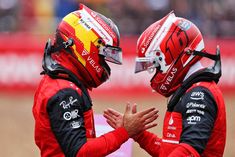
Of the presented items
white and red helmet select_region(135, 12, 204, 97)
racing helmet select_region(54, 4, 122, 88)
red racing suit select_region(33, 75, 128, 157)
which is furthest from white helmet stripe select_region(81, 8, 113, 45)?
red racing suit select_region(33, 75, 128, 157)

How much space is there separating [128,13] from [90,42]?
9670mm

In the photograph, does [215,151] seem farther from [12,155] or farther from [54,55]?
[12,155]

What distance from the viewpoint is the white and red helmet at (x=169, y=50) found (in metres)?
6.50

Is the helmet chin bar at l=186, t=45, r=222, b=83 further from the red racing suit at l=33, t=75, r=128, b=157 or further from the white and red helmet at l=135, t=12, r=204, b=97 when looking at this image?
the red racing suit at l=33, t=75, r=128, b=157

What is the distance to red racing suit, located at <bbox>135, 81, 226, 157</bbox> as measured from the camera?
6.14m

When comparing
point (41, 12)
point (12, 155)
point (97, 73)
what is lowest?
point (12, 155)

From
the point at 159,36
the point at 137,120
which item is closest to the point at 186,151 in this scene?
the point at 137,120

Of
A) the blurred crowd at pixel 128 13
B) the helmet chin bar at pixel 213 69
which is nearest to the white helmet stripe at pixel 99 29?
the helmet chin bar at pixel 213 69

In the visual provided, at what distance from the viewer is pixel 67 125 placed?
6.30m

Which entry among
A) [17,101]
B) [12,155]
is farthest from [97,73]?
[17,101]

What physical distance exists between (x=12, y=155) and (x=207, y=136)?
631 cm

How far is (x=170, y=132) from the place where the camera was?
6.39 m

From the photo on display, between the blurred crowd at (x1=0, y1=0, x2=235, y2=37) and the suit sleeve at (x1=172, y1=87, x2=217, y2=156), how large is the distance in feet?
32.1

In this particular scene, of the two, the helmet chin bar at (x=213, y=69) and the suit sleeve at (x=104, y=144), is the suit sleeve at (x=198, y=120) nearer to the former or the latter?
the helmet chin bar at (x=213, y=69)
